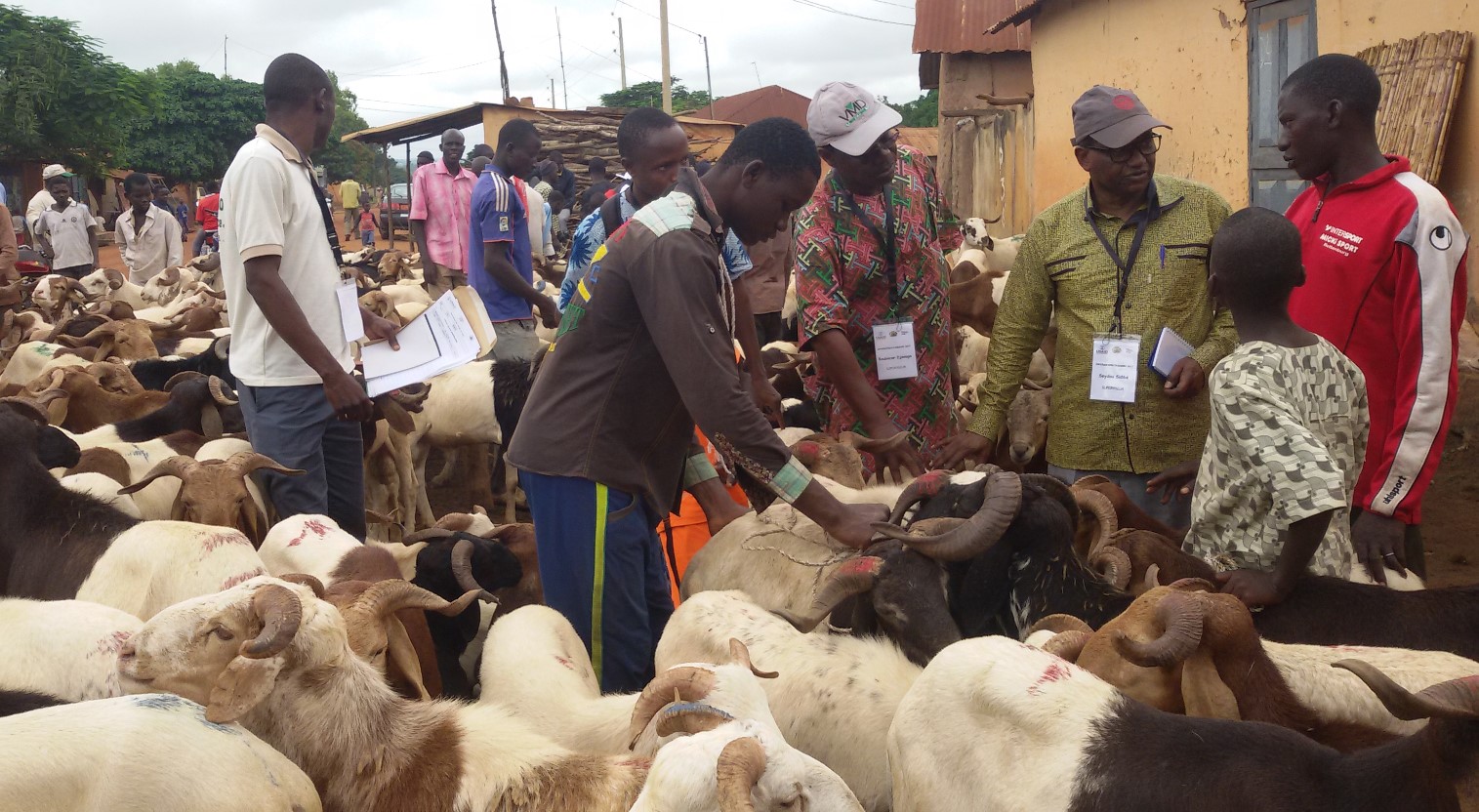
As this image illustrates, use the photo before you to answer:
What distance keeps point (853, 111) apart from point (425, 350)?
1968 millimetres

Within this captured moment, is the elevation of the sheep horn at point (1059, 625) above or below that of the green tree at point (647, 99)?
below

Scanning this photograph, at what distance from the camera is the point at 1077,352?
4.52 meters

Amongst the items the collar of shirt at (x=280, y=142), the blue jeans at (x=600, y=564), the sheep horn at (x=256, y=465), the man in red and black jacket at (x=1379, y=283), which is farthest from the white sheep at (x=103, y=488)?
the man in red and black jacket at (x=1379, y=283)

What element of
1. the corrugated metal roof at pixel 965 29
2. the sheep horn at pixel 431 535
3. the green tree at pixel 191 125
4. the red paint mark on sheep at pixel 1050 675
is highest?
the green tree at pixel 191 125

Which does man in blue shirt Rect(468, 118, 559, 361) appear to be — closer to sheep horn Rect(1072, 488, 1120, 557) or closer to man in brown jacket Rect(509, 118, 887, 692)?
man in brown jacket Rect(509, 118, 887, 692)

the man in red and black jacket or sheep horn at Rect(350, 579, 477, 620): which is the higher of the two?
the man in red and black jacket

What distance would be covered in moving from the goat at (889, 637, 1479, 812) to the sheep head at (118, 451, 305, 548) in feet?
10.6

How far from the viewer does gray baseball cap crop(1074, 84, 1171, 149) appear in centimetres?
417

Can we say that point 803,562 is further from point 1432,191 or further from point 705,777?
point 1432,191

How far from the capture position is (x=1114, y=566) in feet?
11.6

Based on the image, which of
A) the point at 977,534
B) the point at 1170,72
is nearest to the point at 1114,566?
the point at 977,534

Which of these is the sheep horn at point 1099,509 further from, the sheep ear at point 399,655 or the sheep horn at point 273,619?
the sheep horn at point 273,619

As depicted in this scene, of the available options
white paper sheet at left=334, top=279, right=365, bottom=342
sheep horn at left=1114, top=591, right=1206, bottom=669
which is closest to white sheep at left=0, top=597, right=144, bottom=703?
white paper sheet at left=334, top=279, right=365, bottom=342

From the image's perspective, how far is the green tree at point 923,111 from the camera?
4790 centimetres
